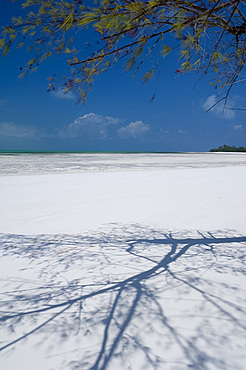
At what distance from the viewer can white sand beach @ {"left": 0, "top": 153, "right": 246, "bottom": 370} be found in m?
1.63

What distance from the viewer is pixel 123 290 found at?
238cm

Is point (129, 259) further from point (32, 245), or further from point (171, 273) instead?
point (32, 245)

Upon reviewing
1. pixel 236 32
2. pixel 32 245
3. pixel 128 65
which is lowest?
pixel 32 245

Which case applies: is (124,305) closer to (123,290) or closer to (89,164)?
(123,290)

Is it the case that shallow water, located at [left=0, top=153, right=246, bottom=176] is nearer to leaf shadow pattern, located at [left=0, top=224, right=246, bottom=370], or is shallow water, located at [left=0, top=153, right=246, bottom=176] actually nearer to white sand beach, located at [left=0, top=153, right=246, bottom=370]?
white sand beach, located at [left=0, top=153, right=246, bottom=370]

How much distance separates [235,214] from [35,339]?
4400mm

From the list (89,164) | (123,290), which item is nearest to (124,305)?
(123,290)

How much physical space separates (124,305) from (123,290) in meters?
0.23

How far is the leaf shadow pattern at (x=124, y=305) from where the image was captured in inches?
63.8

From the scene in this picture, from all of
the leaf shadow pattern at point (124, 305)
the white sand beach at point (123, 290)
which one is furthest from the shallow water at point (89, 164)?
the leaf shadow pattern at point (124, 305)

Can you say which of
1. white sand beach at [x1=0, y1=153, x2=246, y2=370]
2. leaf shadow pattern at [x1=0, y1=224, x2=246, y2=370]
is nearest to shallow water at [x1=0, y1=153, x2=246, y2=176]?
white sand beach at [x1=0, y1=153, x2=246, y2=370]

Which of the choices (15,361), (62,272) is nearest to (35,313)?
(15,361)

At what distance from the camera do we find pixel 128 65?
2.97 meters

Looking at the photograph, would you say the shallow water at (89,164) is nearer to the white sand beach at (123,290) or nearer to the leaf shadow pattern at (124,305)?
the white sand beach at (123,290)
